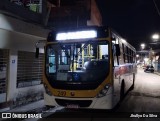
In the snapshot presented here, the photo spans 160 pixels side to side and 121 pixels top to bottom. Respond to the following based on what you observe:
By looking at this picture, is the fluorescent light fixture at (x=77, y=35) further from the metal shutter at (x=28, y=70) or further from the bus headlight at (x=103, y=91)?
the metal shutter at (x=28, y=70)

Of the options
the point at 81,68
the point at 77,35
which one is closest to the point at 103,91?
the point at 81,68

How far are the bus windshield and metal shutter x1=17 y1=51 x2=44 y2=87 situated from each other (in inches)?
129

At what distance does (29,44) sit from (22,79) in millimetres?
1791

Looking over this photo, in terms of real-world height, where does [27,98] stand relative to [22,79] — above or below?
below

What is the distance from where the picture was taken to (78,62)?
9008 millimetres

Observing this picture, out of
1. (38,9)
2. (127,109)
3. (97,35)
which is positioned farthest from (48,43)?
(38,9)

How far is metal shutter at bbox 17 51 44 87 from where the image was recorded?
12.3 meters

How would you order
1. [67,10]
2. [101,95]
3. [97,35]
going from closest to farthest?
[101,95]
[97,35]
[67,10]

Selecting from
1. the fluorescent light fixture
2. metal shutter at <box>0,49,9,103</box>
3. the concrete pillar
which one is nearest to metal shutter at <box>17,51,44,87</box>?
the concrete pillar

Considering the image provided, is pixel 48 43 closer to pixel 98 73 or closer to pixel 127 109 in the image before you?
pixel 98 73

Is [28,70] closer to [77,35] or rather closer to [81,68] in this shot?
[77,35]

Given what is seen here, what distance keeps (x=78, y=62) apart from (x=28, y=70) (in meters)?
4.87

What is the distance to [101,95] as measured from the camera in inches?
335

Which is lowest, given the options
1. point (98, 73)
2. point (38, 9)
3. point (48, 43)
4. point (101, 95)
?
point (101, 95)
